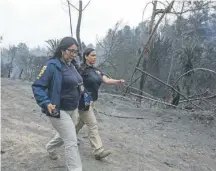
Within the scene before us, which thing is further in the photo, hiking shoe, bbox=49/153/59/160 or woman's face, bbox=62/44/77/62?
hiking shoe, bbox=49/153/59/160

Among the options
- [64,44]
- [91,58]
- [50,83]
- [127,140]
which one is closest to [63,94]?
[50,83]

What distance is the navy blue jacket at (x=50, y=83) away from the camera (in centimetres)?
391

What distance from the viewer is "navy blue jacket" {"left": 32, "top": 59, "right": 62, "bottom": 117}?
12.8ft

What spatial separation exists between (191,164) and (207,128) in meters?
3.38

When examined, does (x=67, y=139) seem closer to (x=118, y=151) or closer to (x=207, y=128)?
(x=118, y=151)

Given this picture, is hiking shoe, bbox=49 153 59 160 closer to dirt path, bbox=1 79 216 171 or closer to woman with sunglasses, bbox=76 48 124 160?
dirt path, bbox=1 79 216 171

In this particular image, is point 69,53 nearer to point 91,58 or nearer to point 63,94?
point 63,94

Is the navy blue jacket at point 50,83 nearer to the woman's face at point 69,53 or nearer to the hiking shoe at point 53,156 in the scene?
the woman's face at point 69,53

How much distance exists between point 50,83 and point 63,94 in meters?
0.21

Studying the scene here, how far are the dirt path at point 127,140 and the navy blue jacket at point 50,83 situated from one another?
120cm

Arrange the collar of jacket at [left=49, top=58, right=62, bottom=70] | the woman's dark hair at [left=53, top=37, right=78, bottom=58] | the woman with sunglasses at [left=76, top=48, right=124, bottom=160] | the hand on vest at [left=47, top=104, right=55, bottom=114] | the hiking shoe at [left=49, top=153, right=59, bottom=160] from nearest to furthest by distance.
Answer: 1. the hand on vest at [left=47, top=104, right=55, bottom=114]
2. the collar of jacket at [left=49, top=58, right=62, bottom=70]
3. the woman's dark hair at [left=53, top=37, right=78, bottom=58]
4. the hiking shoe at [left=49, top=153, right=59, bottom=160]
5. the woman with sunglasses at [left=76, top=48, right=124, bottom=160]

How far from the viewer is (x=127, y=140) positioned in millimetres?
7098

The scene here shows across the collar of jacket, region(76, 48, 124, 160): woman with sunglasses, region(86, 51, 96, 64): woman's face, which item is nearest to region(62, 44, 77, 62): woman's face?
the collar of jacket

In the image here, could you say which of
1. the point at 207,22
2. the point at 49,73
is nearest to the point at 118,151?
the point at 49,73
